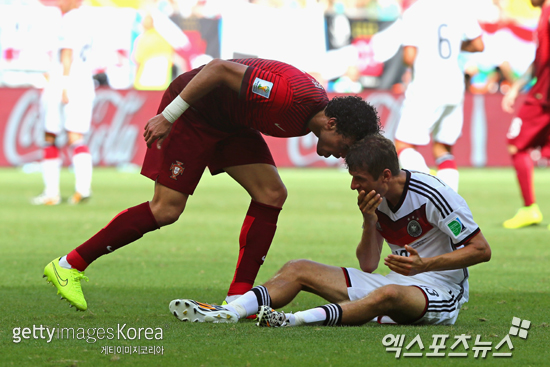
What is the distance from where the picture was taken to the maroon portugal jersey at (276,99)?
381 cm

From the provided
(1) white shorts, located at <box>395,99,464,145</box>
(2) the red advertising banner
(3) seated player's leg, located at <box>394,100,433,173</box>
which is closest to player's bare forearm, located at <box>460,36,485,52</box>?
(1) white shorts, located at <box>395,99,464,145</box>

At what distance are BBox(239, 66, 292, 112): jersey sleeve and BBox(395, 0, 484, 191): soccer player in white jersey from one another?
12.7 ft

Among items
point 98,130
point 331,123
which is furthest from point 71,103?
point 331,123

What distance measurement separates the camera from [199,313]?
3627mm

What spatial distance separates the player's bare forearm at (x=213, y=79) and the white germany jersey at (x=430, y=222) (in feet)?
3.23

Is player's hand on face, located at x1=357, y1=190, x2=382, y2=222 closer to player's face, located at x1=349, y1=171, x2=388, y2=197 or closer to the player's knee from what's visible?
player's face, located at x1=349, y1=171, x2=388, y2=197

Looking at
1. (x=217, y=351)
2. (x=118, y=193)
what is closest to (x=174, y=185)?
(x=217, y=351)

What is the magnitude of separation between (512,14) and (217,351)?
18.9 meters

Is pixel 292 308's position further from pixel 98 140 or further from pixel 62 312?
pixel 98 140

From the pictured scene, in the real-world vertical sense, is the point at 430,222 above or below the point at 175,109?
below

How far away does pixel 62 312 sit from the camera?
156 inches

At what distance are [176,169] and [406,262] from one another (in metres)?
1.43

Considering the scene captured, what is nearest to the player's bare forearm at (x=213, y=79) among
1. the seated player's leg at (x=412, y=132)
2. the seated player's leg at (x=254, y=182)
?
the seated player's leg at (x=254, y=182)

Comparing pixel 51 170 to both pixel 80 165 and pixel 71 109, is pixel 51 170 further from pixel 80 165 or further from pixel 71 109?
pixel 71 109
